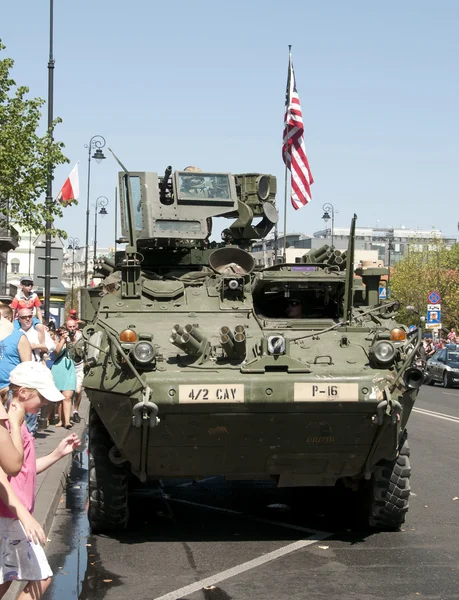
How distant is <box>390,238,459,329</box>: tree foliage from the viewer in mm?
66625

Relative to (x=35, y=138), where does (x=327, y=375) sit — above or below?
below

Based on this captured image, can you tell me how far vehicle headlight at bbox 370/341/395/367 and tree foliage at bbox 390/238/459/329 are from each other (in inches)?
2179

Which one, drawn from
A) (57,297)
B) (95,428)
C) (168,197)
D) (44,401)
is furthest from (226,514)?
(57,297)

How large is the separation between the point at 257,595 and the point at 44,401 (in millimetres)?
2656

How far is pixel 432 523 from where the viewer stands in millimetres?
10016

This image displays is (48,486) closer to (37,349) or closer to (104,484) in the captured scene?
(104,484)

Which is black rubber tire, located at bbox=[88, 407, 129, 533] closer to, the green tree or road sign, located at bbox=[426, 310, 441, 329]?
the green tree

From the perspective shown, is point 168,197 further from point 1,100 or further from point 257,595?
point 1,100

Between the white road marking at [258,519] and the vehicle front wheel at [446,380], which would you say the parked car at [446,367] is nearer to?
the vehicle front wheel at [446,380]

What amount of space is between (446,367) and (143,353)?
2819 centimetres

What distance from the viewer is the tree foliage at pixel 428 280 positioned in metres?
66.6

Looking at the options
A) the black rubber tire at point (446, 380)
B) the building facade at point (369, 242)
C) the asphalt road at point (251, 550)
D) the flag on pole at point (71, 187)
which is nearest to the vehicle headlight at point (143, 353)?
the asphalt road at point (251, 550)

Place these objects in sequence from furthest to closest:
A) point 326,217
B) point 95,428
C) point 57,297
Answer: point 326,217 < point 57,297 < point 95,428

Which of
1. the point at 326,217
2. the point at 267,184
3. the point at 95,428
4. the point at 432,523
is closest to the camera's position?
the point at 95,428
